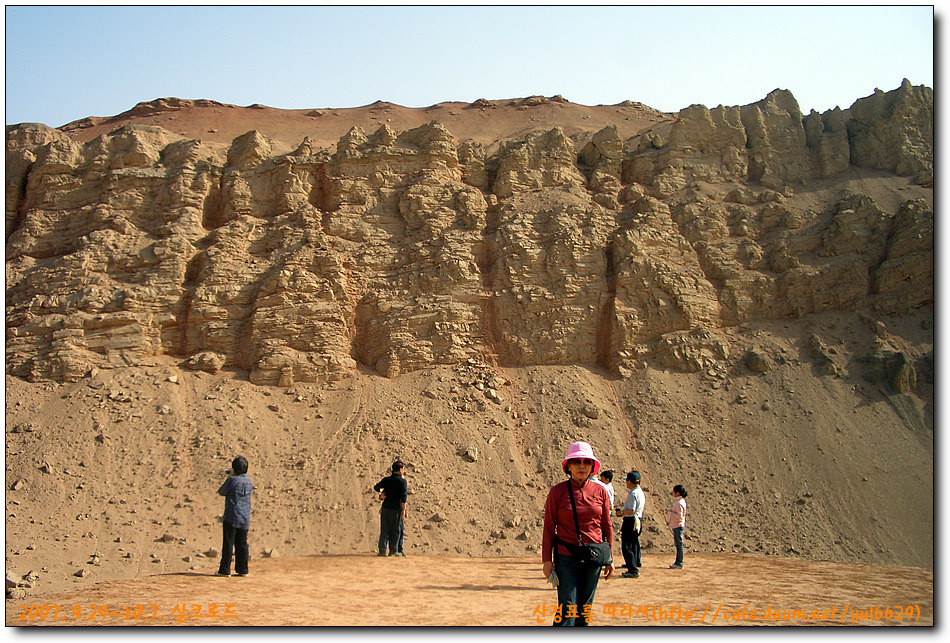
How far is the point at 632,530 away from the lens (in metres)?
8.16

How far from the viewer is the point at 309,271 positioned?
54.1 ft

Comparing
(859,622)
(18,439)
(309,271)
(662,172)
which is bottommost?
(859,622)

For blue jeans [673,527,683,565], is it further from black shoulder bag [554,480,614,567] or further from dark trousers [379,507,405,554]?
black shoulder bag [554,480,614,567]

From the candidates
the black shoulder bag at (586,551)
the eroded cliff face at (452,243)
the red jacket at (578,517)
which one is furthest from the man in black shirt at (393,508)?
the eroded cliff face at (452,243)

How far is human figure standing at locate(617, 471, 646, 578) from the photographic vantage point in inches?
314

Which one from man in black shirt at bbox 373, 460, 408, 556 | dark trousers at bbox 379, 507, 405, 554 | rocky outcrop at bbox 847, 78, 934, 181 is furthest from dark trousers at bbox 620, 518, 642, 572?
rocky outcrop at bbox 847, 78, 934, 181

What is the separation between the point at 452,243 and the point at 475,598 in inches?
450

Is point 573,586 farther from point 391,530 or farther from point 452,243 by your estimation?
point 452,243

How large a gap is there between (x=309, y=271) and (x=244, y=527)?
9.76 m

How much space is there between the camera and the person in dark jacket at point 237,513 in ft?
24.6

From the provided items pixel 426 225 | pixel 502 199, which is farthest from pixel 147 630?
pixel 502 199

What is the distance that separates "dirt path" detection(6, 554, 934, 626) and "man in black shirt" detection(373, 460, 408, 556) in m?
0.72

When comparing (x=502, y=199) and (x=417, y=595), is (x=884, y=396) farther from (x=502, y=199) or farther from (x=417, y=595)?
(x=417, y=595)

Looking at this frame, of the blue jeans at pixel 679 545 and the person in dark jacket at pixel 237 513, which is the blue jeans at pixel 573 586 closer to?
the person in dark jacket at pixel 237 513
